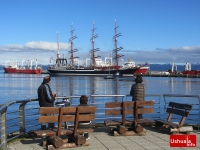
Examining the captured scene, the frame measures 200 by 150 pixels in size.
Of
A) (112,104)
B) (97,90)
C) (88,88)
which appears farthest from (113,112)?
(88,88)

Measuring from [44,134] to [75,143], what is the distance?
685 mm

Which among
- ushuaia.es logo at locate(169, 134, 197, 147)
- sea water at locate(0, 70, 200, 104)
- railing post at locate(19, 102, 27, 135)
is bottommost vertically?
sea water at locate(0, 70, 200, 104)

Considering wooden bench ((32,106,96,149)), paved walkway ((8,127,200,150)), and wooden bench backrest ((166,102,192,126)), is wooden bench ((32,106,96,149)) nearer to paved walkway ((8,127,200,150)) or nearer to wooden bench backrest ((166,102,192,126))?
paved walkway ((8,127,200,150))

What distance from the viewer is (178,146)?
7.16 meters

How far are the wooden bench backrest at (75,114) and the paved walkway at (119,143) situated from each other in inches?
22.6

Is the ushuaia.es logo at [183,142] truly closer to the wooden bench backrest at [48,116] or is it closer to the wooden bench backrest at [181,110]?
the wooden bench backrest at [181,110]

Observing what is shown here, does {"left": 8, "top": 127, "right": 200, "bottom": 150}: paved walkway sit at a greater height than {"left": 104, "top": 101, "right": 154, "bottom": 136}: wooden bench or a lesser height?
lesser

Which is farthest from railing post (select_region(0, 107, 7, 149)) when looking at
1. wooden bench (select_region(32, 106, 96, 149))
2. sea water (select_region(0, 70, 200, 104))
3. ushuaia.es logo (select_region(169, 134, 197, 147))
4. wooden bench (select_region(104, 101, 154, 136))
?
sea water (select_region(0, 70, 200, 104))

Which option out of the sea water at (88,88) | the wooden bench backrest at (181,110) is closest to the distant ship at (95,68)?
the sea water at (88,88)

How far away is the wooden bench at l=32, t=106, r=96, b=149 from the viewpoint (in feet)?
23.6

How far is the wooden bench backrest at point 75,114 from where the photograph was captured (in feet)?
23.9

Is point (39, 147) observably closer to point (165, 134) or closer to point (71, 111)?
point (71, 111)

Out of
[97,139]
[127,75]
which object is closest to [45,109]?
[97,139]

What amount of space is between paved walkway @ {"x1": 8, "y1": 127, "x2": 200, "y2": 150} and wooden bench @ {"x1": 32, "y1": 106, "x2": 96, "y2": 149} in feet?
0.68
